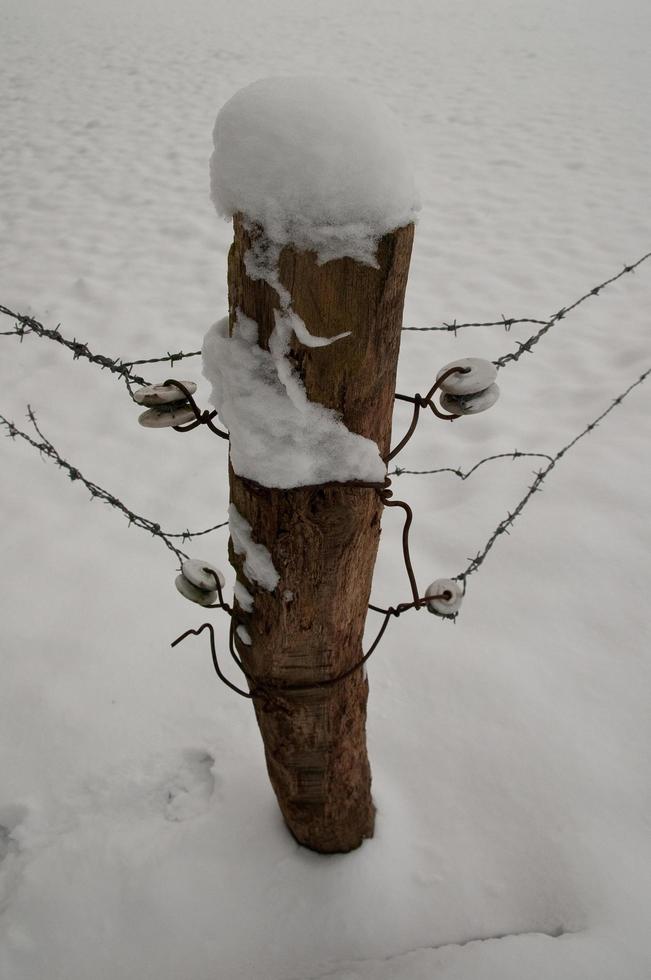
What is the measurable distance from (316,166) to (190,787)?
1.46 meters

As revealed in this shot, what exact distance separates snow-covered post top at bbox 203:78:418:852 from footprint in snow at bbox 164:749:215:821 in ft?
1.75

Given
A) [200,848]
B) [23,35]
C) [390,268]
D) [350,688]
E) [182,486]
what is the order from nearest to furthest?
[390,268], [350,688], [200,848], [182,486], [23,35]

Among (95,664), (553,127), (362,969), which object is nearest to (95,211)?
(95,664)

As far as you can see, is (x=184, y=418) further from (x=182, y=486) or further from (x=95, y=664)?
(x=182, y=486)

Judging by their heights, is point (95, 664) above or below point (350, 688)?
below

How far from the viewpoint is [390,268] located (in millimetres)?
817

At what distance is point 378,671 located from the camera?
1936mm

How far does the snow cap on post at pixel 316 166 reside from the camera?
2.47 ft

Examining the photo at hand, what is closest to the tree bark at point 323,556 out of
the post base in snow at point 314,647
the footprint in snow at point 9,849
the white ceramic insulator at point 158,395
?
the post base in snow at point 314,647

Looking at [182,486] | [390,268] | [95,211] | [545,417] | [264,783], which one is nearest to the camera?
[390,268]

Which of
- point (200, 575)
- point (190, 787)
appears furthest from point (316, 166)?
point (190, 787)

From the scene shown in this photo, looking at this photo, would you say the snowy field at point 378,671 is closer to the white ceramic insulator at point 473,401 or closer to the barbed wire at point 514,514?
the barbed wire at point 514,514

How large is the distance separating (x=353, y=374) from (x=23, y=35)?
38.3 ft

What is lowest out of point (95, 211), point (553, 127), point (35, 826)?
point (35, 826)
